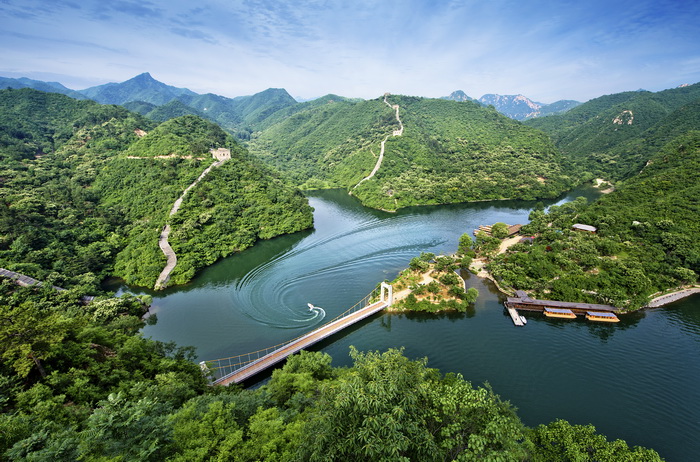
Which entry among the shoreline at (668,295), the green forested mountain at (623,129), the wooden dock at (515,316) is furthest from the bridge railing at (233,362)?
the green forested mountain at (623,129)

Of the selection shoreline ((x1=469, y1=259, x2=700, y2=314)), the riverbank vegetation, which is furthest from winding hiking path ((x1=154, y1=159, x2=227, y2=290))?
shoreline ((x1=469, y1=259, x2=700, y2=314))

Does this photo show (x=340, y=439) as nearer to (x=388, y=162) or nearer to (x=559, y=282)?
(x=559, y=282)

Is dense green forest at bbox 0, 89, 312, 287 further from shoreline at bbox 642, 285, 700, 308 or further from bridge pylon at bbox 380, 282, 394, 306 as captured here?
shoreline at bbox 642, 285, 700, 308

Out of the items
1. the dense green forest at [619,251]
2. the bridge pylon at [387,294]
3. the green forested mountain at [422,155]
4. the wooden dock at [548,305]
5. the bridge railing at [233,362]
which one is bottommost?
the bridge railing at [233,362]

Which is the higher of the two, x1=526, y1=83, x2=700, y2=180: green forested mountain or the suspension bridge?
x1=526, y1=83, x2=700, y2=180: green forested mountain

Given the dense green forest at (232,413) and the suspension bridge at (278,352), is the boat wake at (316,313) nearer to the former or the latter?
the suspension bridge at (278,352)

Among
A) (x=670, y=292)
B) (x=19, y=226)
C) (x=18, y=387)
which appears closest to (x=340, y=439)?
(x=18, y=387)
